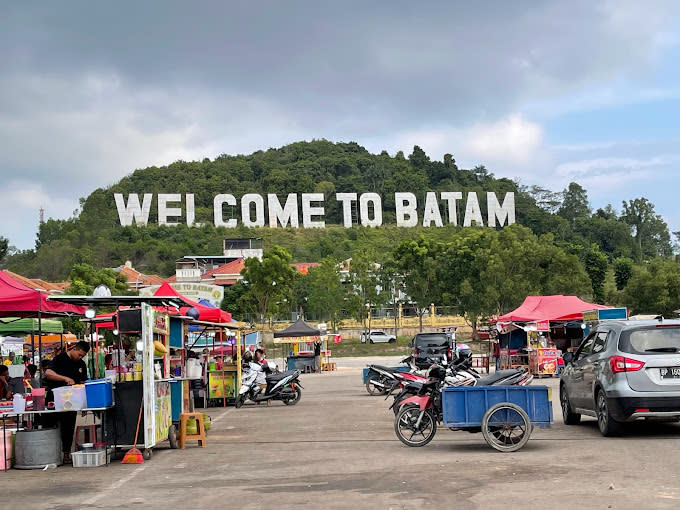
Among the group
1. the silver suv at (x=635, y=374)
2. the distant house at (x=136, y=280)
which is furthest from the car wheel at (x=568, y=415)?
the distant house at (x=136, y=280)

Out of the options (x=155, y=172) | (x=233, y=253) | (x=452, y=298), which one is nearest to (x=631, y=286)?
(x=452, y=298)

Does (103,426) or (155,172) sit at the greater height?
(155,172)

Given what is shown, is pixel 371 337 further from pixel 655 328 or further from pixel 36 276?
pixel 655 328

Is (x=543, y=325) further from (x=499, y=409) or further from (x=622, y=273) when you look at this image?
(x=622, y=273)

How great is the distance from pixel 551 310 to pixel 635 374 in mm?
19711

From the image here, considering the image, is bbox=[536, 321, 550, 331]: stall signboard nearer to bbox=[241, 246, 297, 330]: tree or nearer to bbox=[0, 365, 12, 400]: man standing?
bbox=[0, 365, 12, 400]: man standing

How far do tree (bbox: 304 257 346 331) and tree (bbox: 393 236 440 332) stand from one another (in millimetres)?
6164

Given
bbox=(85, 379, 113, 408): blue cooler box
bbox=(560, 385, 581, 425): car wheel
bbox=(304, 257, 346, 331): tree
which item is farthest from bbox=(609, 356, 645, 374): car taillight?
bbox=(304, 257, 346, 331): tree

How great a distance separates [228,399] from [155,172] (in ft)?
427

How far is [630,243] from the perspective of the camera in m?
130

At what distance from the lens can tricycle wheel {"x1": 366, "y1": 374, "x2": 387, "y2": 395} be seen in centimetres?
2622

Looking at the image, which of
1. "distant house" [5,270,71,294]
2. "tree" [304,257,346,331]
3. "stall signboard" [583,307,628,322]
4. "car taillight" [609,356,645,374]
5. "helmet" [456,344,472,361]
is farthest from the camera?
"tree" [304,257,346,331]

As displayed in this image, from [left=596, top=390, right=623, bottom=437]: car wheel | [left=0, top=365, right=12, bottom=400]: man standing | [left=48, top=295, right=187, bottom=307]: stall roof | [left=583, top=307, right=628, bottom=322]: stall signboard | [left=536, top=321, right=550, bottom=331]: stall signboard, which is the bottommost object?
[left=596, top=390, right=623, bottom=437]: car wheel

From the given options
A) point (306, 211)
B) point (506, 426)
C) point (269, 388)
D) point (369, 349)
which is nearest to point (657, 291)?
point (369, 349)
